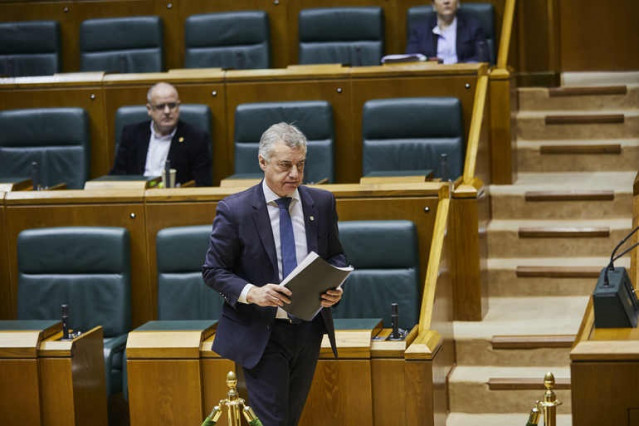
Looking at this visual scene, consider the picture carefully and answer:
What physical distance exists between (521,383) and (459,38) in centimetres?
95

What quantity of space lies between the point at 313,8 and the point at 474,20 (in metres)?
0.42

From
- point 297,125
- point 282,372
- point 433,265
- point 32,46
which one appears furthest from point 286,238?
point 32,46

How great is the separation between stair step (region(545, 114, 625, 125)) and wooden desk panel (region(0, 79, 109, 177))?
3.03ft

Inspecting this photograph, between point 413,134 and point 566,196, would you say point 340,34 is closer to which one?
point 413,134

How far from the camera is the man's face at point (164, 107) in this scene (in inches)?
81.5

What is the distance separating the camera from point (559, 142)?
2240 mm

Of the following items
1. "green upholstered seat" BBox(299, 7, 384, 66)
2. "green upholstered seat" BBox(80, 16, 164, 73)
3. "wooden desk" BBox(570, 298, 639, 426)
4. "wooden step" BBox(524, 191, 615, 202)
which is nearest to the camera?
"wooden desk" BBox(570, 298, 639, 426)

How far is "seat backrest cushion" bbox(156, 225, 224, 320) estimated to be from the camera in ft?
5.55

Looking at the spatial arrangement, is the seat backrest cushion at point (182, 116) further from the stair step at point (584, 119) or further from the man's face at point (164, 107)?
the stair step at point (584, 119)

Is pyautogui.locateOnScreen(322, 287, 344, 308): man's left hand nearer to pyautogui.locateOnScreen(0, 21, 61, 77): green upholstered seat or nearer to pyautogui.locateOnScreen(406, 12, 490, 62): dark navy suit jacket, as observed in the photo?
pyautogui.locateOnScreen(406, 12, 490, 62): dark navy suit jacket

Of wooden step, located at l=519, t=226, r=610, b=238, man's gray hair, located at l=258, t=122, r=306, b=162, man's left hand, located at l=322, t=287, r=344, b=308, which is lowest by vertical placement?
wooden step, located at l=519, t=226, r=610, b=238

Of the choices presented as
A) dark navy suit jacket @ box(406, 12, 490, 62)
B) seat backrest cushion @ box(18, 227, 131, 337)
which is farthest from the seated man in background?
seat backrest cushion @ box(18, 227, 131, 337)

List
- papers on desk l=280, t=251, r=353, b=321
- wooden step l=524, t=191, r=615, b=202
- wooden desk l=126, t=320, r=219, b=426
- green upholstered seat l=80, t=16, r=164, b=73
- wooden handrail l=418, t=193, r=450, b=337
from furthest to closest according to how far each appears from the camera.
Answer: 1. green upholstered seat l=80, t=16, r=164, b=73
2. wooden step l=524, t=191, r=615, b=202
3. wooden handrail l=418, t=193, r=450, b=337
4. wooden desk l=126, t=320, r=219, b=426
5. papers on desk l=280, t=251, r=353, b=321

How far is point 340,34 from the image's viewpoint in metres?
2.53
